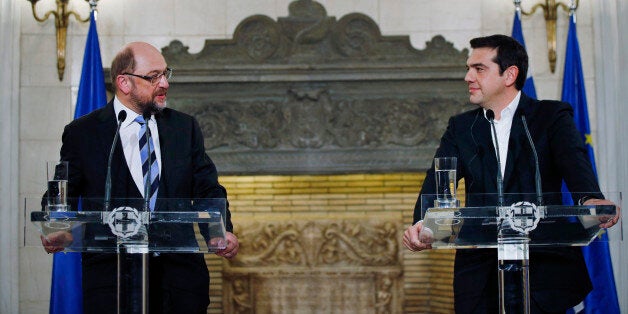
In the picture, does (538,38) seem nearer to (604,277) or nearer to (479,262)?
(604,277)

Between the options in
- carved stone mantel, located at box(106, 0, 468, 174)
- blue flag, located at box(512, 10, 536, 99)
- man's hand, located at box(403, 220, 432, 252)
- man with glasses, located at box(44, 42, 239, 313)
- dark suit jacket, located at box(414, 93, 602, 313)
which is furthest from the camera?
carved stone mantel, located at box(106, 0, 468, 174)

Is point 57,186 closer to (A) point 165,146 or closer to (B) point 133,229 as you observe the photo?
(B) point 133,229

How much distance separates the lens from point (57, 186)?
374 cm

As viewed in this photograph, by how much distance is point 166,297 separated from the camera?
409cm

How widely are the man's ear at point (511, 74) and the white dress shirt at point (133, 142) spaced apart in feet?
4.87

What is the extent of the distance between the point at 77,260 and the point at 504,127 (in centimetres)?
381

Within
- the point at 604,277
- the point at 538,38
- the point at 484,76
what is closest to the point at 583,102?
the point at 538,38

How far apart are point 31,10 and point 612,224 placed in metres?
5.38

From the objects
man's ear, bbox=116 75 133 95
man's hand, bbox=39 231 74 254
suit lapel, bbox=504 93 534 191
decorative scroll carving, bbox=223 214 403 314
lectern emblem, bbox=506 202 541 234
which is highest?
man's ear, bbox=116 75 133 95

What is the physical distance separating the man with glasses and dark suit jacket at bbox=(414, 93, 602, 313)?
3.13 ft

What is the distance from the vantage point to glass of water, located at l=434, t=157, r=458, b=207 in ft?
12.0

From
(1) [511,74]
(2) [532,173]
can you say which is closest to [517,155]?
(2) [532,173]

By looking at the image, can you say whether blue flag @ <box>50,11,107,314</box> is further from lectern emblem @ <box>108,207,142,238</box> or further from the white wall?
lectern emblem @ <box>108,207,142,238</box>

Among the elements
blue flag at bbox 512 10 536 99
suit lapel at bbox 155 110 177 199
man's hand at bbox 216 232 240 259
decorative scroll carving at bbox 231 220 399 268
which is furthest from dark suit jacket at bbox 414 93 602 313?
decorative scroll carving at bbox 231 220 399 268
